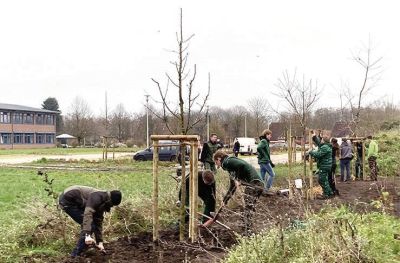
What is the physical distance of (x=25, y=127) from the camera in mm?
74188

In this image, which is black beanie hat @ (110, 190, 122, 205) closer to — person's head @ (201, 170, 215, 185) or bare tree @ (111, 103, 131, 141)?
person's head @ (201, 170, 215, 185)

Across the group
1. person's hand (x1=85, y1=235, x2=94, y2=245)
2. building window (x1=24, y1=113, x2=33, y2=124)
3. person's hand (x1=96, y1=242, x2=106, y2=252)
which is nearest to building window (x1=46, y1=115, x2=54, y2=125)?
building window (x1=24, y1=113, x2=33, y2=124)

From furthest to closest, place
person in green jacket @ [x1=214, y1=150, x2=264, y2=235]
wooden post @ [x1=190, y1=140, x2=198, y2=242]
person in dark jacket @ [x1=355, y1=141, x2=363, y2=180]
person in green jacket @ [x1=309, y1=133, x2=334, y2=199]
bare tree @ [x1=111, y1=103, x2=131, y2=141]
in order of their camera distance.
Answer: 1. bare tree @ [x1=111, y1=103, x2=131, y2=141]
2. person in dark jacket @ [x1=355, y1=141, x2=363, y2=180]
3. person in green jacket @ [x1=309, y1=133, x2=334, y2=199]
4. person in green jacket @ [x1=214, y1=150, x2=264, y2=235]
5. wooden post @ [x1=190, y1=140, x2=198, y2=242]

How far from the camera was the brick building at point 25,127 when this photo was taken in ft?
231

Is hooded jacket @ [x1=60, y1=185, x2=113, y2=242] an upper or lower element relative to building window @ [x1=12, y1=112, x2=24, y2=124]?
lower

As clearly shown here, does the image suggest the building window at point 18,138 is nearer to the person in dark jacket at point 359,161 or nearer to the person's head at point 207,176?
the person in dark jacket at point 359,161

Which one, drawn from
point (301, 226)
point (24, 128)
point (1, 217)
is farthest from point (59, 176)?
point (24, 128)

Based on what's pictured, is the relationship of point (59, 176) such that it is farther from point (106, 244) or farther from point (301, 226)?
point (301, 226)

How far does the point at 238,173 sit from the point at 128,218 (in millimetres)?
2026

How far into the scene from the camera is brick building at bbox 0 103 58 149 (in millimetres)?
70312

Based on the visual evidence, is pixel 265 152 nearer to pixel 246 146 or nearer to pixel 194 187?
pixel 194 187

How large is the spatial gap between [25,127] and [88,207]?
7168cm

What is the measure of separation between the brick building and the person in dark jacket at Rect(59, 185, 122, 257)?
2614 inches

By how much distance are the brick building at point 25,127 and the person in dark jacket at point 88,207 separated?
66392mm
